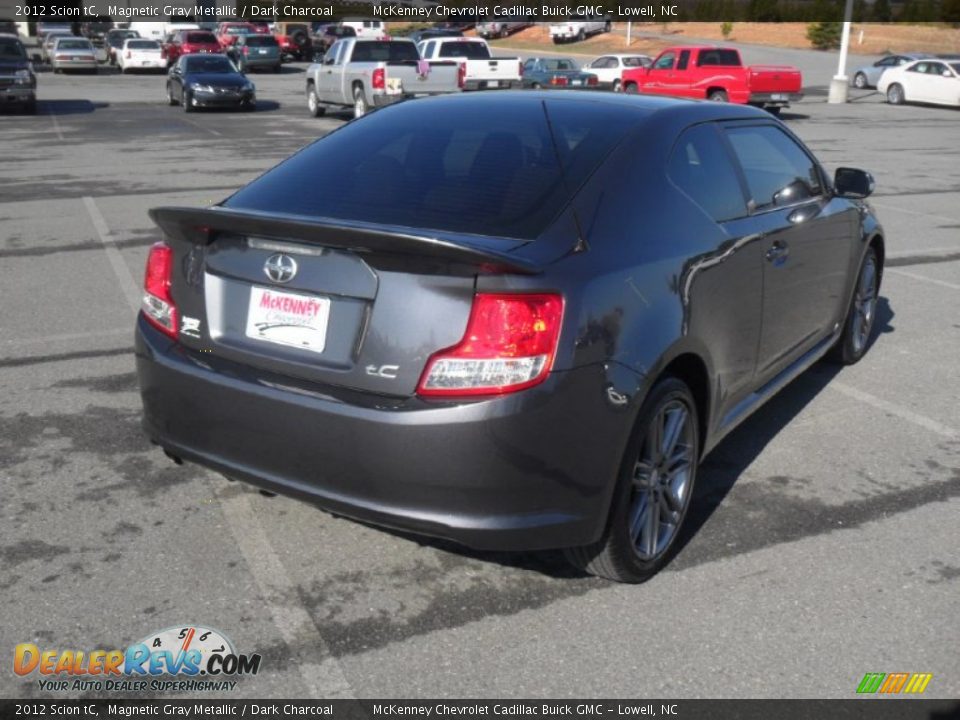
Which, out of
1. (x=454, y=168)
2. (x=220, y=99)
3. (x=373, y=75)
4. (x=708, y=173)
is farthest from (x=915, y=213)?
(x=220, y=99)

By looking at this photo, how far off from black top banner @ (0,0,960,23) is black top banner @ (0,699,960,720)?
2683 inches

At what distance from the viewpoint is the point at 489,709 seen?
3029 millimetres

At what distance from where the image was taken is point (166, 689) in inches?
123

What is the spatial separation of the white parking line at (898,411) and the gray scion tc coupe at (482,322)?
1.43 m

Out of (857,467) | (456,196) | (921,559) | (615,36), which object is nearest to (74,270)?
(456,196)

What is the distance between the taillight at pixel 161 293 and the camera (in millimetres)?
3764

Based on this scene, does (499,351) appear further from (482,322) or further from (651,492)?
(651,492)

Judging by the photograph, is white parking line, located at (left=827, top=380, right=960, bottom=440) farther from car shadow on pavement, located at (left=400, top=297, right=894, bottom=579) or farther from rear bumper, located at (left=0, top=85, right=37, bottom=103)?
rear bumper, located at (left=0, top=85, right=37, bottom=103)

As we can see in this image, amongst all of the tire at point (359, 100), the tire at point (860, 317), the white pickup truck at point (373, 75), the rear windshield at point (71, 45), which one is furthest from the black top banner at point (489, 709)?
the rear windshield at point (71, 45)

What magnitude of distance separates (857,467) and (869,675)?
5.83ft

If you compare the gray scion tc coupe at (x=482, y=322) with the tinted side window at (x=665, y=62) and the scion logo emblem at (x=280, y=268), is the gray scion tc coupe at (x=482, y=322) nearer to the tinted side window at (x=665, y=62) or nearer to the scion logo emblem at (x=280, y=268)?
the scion logo emblem at (x=280, y=268)

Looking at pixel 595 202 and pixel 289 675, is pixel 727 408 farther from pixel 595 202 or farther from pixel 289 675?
pixel 289 675

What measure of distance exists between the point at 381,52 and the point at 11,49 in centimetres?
936

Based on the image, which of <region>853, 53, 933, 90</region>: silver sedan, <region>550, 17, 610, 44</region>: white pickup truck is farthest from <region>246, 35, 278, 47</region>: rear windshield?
<region>550, 17, 610, 44</region>: white pickup truck
